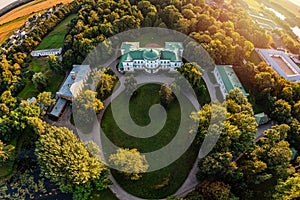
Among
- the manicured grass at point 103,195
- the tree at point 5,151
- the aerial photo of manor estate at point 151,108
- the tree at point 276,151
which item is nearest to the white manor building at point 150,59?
the aerial photo of manor estate at point 151,108

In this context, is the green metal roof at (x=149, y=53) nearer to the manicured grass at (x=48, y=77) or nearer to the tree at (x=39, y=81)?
the manicured grass at (x=48, y=77)

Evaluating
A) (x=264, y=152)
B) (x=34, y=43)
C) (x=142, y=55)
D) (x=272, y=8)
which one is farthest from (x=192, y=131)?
(x=272, y=8)

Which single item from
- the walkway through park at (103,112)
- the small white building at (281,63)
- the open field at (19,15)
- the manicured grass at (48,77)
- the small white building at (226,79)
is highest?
the small white building at (226,79)

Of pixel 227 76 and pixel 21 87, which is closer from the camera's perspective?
pixel 227 76

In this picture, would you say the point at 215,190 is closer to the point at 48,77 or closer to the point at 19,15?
the point at 48,77

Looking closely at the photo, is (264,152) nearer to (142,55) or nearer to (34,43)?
(142,55)

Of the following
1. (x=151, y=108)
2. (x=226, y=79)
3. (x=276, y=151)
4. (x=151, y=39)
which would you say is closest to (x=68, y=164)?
(x=151, y=108)

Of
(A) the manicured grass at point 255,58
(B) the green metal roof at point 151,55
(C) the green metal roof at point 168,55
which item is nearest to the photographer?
(B) the green metal roof at point 151,55
